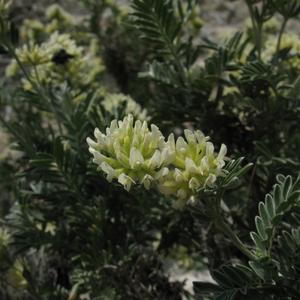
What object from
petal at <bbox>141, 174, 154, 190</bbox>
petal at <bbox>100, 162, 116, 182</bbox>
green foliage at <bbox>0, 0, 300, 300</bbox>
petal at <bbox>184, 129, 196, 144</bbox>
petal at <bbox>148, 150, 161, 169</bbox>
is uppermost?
petal at <bbox>184, 129, 196, 144</bbox>

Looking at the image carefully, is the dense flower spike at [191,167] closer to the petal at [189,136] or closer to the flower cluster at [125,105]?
the petal at [189,136]

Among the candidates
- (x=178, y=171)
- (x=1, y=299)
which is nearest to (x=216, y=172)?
(x=178, y=171)

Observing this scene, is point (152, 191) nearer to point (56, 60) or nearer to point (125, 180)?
point (56, 60)

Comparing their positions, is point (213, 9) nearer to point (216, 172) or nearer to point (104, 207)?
point (104, 207)

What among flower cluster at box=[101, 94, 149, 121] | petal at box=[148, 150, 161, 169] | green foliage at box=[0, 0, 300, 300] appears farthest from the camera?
flower cluster at box=[101, 94, 149, 121]

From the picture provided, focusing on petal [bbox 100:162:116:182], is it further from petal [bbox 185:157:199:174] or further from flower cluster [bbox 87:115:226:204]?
petal [bbox 185:157:199:174]

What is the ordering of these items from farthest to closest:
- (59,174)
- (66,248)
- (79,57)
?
(79,57) → (66,248) → (59,174)

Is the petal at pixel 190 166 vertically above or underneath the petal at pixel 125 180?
above

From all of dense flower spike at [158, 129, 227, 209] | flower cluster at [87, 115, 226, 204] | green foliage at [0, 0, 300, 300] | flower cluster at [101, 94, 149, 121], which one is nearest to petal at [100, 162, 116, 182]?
flower cluster at [87, 115, 226, 204]

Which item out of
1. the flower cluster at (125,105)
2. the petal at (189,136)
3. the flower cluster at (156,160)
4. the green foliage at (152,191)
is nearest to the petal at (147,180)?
the flower cluster at (156,160)
